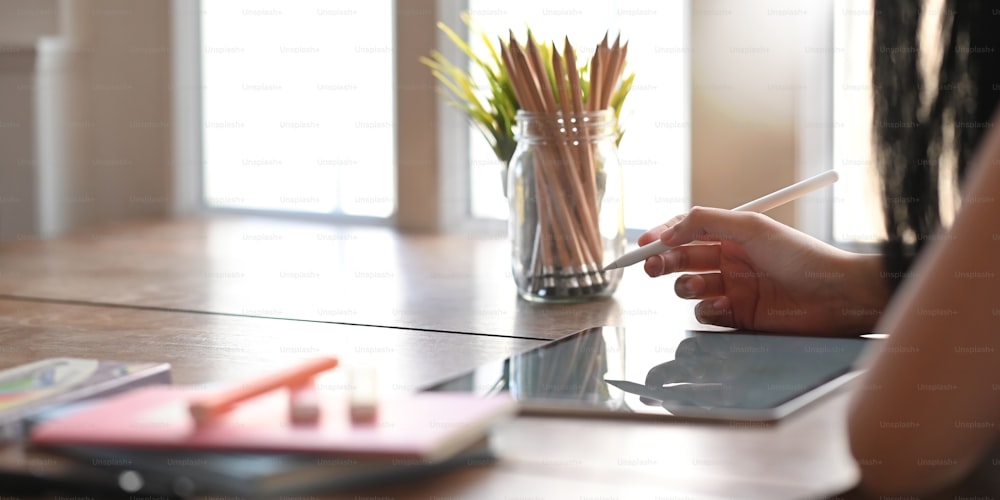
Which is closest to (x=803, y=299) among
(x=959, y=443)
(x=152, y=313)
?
(x=959, y=443)

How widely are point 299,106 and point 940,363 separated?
2144 mm

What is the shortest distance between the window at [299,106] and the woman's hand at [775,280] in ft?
4.45

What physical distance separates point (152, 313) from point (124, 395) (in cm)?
52

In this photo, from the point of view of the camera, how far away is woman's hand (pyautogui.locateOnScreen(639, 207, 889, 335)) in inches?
45.5

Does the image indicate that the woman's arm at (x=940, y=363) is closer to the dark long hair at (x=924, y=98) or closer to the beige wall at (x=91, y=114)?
the dark long hair at (x=924, y=98)

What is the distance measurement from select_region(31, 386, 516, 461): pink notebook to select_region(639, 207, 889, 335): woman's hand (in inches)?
19.4

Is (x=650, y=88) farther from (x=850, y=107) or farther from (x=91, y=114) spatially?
(x=91, y=114)

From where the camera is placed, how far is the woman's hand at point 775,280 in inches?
45.5

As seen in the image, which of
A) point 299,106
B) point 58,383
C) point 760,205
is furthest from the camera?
point 299,106

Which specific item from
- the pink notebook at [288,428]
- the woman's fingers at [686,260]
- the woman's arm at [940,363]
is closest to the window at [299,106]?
the woman's fingers at [686,260]

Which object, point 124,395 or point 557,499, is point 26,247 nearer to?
point 124,395

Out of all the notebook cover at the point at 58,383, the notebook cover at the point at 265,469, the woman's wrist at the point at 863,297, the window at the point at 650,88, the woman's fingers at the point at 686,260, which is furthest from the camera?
the window at the point at 650,88

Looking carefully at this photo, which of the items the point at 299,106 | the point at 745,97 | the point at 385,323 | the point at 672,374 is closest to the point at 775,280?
the point at 672,374

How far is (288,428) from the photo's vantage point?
0.73m
